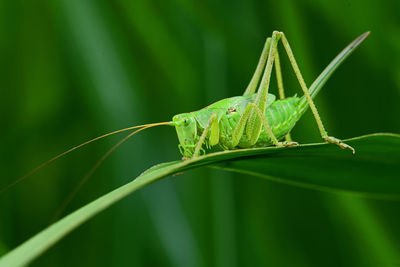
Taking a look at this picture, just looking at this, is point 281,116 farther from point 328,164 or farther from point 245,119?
point 328,164

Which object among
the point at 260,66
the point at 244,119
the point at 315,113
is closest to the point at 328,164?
the point at 315,113

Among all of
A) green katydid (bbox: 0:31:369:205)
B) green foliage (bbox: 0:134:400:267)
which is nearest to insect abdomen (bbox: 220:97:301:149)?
green katydid (bbox: 0:31:369:205)

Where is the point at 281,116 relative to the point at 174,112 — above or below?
below

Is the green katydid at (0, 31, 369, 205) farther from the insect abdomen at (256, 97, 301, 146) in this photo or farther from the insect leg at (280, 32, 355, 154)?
the insect leg at (280, 32, 355, 154)

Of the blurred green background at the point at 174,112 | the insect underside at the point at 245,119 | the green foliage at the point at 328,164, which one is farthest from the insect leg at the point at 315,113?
the blurred green background at the point at 174,112

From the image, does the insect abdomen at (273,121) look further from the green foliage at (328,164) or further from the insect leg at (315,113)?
the green foliage at (328,164)

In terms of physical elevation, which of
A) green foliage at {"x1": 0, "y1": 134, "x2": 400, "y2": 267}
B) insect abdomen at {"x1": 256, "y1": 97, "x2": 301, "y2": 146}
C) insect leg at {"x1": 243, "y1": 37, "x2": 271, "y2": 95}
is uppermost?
insect leg at {"x1": 243, "y1": 37, "x2": 271, "y2": 95}
